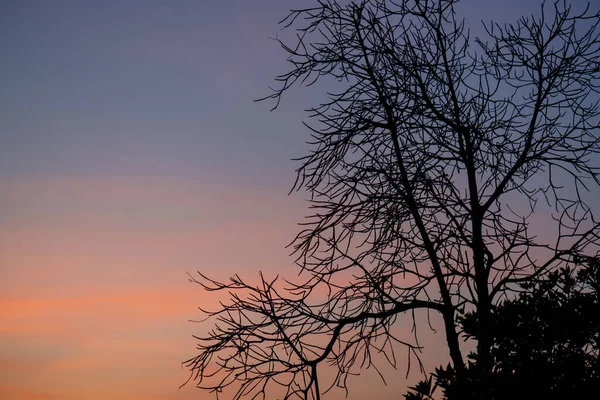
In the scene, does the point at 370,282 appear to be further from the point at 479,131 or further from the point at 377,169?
the point at 479,131

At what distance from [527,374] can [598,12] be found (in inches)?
129

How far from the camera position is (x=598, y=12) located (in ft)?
18.2

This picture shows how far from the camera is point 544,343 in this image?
438 centimetres

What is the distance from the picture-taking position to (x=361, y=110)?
5.26 metres

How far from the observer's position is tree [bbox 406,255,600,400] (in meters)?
4.02

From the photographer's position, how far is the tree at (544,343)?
402cm

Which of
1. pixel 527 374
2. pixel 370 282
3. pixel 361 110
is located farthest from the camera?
pixel 361 110

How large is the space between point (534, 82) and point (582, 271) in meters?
1.70

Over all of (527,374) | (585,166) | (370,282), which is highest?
(585,166)

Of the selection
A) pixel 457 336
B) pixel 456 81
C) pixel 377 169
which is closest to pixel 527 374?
pixel 457 336

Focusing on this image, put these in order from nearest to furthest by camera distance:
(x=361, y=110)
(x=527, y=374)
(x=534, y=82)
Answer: (x=527, y=374)
(x=361, y=110)
(x=534, y=82)

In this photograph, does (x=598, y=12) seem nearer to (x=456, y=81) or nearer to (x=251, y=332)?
(x=456, y=81)

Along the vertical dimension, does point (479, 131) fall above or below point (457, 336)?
above

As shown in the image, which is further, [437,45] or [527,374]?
[437,45]
